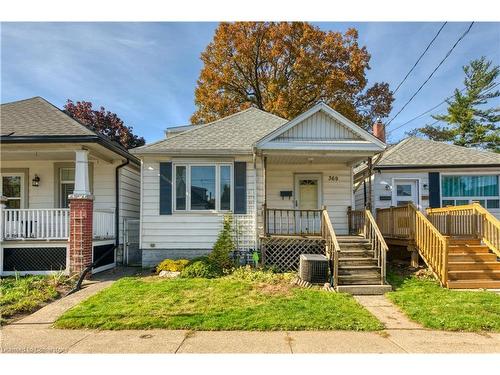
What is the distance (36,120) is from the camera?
1080 cm

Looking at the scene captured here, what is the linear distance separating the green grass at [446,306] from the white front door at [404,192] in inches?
204

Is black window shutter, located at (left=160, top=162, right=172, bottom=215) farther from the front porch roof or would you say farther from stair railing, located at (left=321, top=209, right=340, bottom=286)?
stair railing, located at (left=321, top=209, right=340, bottom=286)

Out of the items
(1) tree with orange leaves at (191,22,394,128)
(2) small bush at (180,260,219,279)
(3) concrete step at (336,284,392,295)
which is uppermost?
(1) tree with orange leaves at (191,22,394,128)

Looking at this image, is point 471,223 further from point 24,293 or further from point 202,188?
point 24,293

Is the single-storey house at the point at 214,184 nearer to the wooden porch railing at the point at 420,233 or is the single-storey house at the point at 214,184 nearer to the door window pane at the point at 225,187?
the door window pane at the point at 225,187

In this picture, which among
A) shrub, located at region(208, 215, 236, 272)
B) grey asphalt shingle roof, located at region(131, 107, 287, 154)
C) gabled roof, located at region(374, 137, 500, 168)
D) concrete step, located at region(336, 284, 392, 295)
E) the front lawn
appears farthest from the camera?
gabled roof, located at region(374, 137, 500, 168)

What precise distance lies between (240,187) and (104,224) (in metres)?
4.41

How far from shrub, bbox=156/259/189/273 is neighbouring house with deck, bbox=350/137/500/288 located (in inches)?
220

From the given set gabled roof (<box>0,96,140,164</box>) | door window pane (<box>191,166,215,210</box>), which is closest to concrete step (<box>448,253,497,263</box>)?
door window pane (<box>191,166,215,210</box>)

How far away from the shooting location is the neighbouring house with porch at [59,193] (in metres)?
9.66

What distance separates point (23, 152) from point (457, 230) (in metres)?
13.0

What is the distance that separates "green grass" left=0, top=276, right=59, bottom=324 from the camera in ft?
22.0

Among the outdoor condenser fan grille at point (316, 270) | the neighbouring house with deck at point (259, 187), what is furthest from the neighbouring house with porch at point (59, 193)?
the outdoor condenser fan grille at point (316, 270)

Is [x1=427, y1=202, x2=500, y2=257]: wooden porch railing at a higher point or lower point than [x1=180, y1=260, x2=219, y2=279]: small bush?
higher
